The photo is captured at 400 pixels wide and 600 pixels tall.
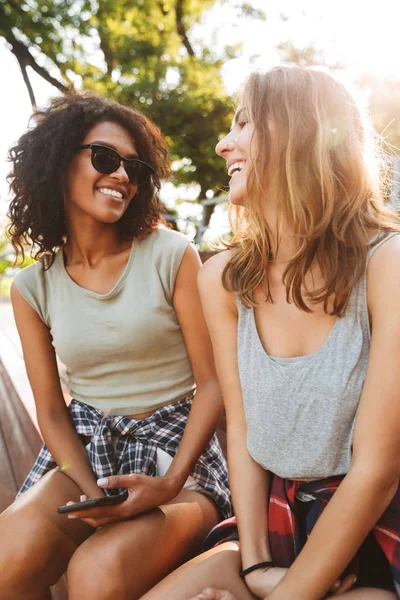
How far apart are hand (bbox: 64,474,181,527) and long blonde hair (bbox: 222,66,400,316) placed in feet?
2.15

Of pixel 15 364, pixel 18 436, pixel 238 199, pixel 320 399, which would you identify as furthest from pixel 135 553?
pixel 15 364

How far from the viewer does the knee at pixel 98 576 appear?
4.61 ft

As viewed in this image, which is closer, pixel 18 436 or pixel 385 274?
pixel 385 274

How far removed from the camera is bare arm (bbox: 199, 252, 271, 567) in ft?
4.83

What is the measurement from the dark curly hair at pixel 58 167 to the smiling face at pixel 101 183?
0.10 ft

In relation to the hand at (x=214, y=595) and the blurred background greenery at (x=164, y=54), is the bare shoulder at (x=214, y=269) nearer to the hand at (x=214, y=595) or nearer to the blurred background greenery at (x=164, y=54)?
the hand at (x=214, y=595)

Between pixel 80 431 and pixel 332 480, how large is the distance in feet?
3.18

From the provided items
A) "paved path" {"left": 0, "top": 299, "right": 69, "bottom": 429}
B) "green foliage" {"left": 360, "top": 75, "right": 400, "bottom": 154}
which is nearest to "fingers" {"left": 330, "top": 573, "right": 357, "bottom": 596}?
"paved path" {"left": 0, "top": 299, "right": 69, "bottom": 429}

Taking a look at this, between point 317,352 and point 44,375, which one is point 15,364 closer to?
point 44,375

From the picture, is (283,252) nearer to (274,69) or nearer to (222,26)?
(274,69)

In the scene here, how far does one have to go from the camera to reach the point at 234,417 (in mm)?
1638

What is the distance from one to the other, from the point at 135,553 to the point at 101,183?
1.25m

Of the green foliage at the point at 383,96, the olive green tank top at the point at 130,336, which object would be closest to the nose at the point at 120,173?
the olive green tank top at the point at 130,336

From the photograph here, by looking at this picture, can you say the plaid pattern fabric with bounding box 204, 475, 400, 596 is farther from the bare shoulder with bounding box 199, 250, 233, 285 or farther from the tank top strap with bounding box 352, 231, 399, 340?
the bare shoulder with bounding box 199, 250, 233, 285
